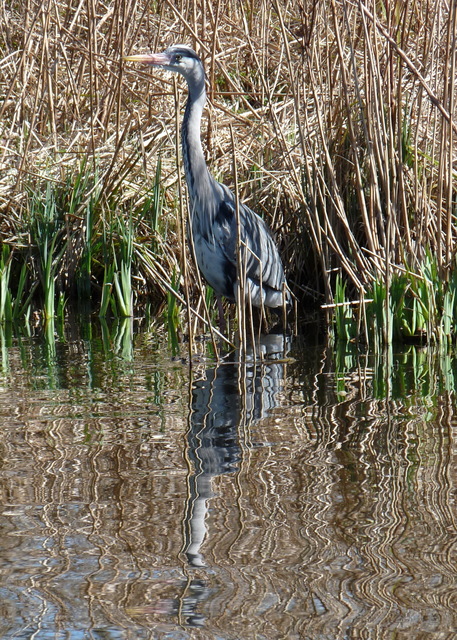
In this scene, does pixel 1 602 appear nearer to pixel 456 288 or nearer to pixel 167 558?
pixel 167 558

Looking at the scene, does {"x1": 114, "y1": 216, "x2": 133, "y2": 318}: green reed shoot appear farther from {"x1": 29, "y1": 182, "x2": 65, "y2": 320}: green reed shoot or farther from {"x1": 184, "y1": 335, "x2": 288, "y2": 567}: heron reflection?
{"x1": 184, "y1": 335, "x2": 288, "y2": 567}: heron reflection

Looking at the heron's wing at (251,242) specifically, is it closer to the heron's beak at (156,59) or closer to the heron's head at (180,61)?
the heron's head at (180,61)

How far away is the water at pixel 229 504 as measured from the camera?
186 cm

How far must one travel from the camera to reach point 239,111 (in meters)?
7.61

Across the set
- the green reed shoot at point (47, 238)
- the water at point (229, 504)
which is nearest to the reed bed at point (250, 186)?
the green reed shoot at point (47, 238)

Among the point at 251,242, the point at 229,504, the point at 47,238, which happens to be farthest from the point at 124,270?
the point at 229,504

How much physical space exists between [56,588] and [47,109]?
18.6 feet

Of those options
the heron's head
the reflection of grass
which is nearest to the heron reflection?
the reflection of grass

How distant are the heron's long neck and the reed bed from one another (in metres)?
0.35

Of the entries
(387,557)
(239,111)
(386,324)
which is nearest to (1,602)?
(387,557)

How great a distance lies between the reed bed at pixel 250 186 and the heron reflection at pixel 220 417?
0.60 m

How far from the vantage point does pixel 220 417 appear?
3438 millimetres

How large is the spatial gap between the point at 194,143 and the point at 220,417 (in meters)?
2.26

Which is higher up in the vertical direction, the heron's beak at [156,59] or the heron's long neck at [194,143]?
the heron's beak at [156,59]
